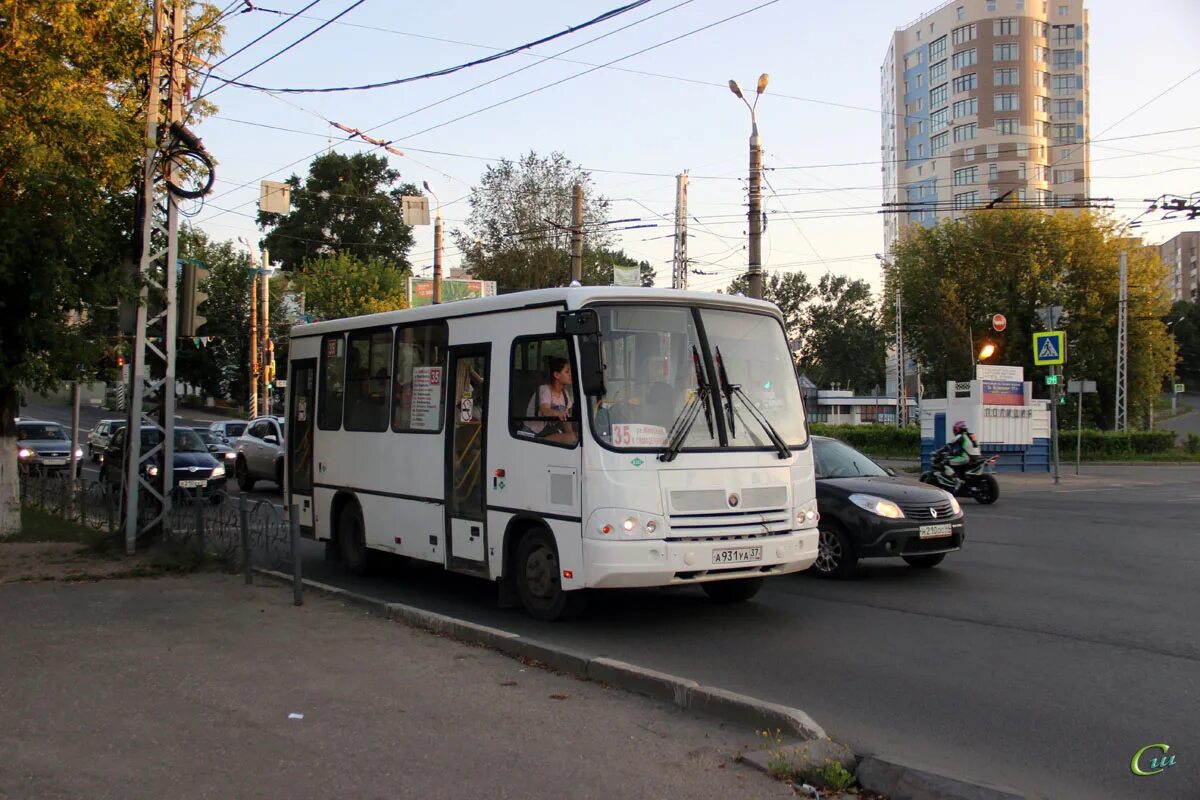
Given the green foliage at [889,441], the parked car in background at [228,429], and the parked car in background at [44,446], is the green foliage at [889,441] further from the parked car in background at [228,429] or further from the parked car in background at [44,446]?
the parked car in background at [44,446]

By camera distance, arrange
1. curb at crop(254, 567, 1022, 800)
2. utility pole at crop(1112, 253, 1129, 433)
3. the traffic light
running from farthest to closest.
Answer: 1. utility pole at crop(1112, 253, 1129, 433)
2. the traffic light
3. curb at crop(254, 567, 1022, 800)

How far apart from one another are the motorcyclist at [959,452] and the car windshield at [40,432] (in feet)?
80.5

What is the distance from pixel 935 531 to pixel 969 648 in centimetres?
327

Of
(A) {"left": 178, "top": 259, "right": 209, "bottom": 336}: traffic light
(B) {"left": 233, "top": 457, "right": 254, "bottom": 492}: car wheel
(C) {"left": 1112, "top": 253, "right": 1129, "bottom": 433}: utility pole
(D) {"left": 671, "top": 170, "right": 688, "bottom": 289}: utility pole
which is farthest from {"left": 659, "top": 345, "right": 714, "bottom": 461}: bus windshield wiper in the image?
(C) {"left": 1112, "top": 253, "right": 1129, "bottom": 433}: utility pole

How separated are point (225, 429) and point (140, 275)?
78.7 ft

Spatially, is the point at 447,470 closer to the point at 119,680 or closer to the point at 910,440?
the point at 119,680

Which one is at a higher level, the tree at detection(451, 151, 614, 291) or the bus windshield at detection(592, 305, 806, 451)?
the tree at detection(451, 151, 614, 291)

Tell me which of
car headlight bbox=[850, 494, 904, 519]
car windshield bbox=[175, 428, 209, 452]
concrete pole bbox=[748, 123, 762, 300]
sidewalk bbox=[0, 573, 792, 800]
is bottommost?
sidewalk bbox=[0, 573, 792, 800]

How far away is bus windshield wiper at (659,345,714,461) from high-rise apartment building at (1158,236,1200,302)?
165 m

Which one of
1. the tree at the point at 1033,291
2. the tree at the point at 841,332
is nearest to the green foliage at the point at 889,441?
the tree at the point at 1033,291

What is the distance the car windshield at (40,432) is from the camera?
29.2 metres

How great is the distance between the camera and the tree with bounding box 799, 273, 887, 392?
332 feet

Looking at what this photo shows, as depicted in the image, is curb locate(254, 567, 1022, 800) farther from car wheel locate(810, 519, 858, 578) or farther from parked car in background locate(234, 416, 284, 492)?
parked car in background locate(234, 416, 284, 492)

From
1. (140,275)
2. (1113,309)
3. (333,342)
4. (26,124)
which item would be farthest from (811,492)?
(1113,309)
